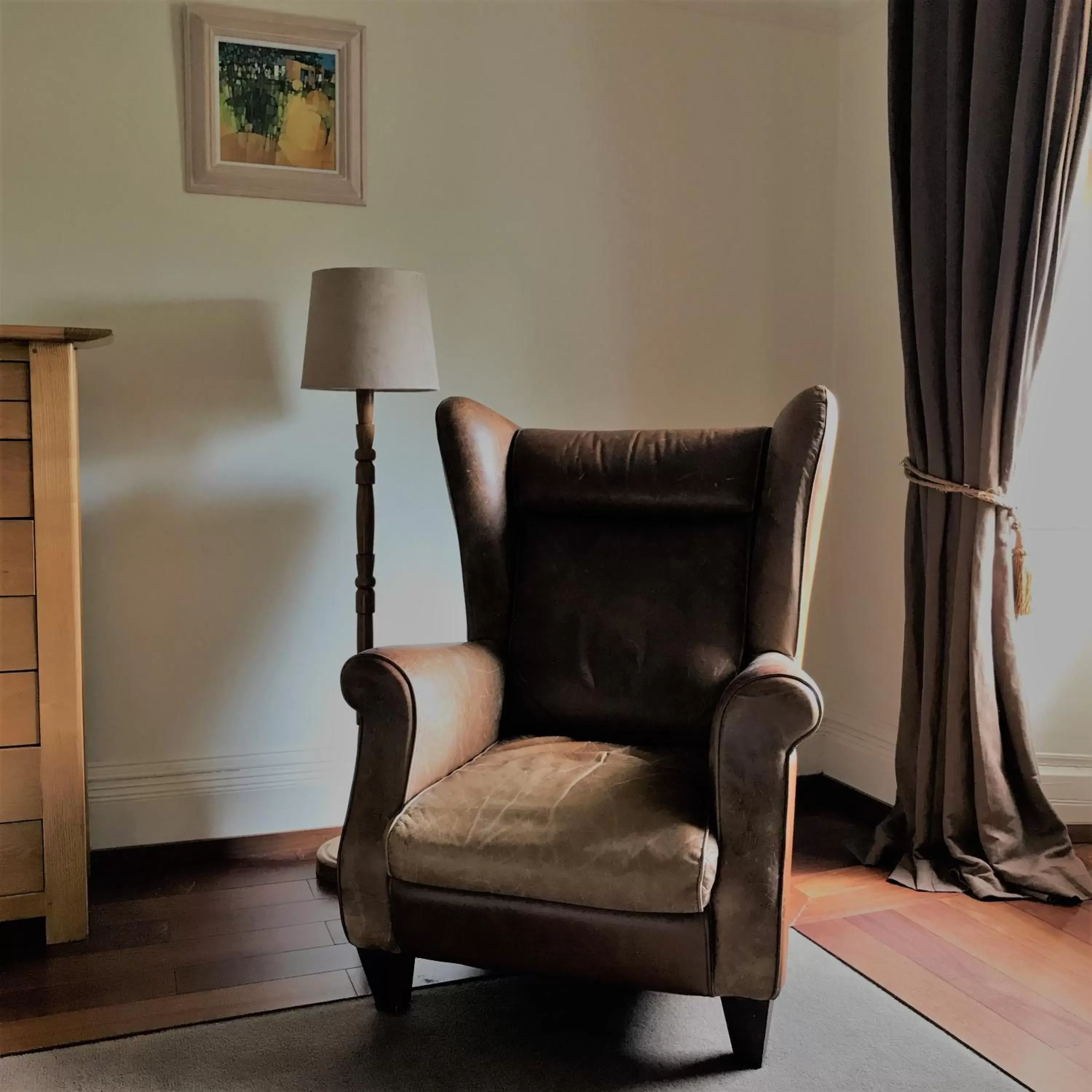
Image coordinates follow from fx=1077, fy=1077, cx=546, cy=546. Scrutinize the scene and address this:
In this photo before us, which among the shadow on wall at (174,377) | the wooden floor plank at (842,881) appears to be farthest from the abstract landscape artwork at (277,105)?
the wooden floor plank at (842,881)

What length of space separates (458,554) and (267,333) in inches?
28.6

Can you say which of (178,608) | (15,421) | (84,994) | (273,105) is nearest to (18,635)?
(15,421)

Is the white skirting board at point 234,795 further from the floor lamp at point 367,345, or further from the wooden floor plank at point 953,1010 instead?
the wooden floor plank at point 953,1010

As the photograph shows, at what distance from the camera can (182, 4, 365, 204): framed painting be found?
2502 mm

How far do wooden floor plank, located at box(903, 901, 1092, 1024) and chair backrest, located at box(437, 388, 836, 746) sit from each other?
0.67 metres

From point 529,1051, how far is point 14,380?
5.03ft

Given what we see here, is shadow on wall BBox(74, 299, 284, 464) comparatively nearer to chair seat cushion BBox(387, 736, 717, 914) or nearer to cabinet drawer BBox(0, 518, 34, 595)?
cabinet drawer BBox(0, 518, 34, 595)

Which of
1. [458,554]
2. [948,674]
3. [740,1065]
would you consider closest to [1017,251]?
[948,674]

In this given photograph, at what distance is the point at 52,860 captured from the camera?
83.3 inches

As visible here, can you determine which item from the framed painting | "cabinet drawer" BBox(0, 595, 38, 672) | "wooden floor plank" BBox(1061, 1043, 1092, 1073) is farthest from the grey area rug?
the framed painting

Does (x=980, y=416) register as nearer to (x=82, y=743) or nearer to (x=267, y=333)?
(x=267, y=333)

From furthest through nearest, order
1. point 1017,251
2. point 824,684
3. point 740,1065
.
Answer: point 824,684 → point 1017,251 → point 740,1065

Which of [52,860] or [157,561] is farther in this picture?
Answer: [157,561]

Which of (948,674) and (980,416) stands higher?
(980,416)
